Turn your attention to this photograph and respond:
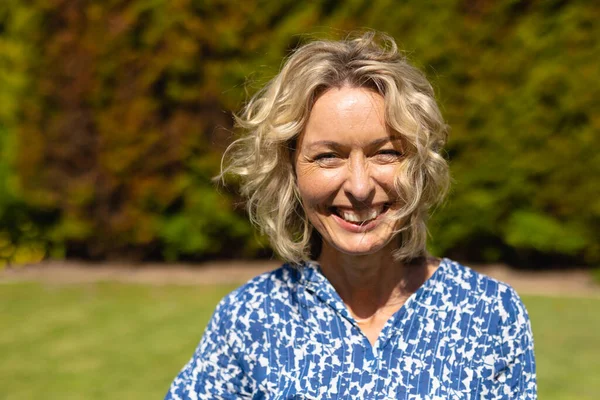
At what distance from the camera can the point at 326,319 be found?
6.85ft

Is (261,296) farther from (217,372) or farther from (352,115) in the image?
(352,115)

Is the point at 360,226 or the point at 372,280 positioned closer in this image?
the point at 360,226

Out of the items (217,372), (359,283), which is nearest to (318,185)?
(359,283)

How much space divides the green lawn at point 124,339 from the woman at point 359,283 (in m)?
2.36

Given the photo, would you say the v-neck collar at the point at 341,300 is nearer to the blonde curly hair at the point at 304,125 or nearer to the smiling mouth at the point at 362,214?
the blonde curly hair at the point at 304,125

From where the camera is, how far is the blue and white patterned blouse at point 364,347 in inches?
77.1

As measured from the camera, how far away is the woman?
195cm

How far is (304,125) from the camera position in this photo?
6.63ft

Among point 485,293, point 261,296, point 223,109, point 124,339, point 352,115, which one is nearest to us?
point 352,115

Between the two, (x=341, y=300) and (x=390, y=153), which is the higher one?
(x=390, y=153)

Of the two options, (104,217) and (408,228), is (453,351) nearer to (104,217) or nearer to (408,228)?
(408,228)

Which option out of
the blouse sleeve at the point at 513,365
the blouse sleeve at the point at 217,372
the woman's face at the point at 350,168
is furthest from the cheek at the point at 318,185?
the blouse sleeve at the point at 513,365

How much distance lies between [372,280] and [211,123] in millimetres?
4665

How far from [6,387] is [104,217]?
265 centimetres
